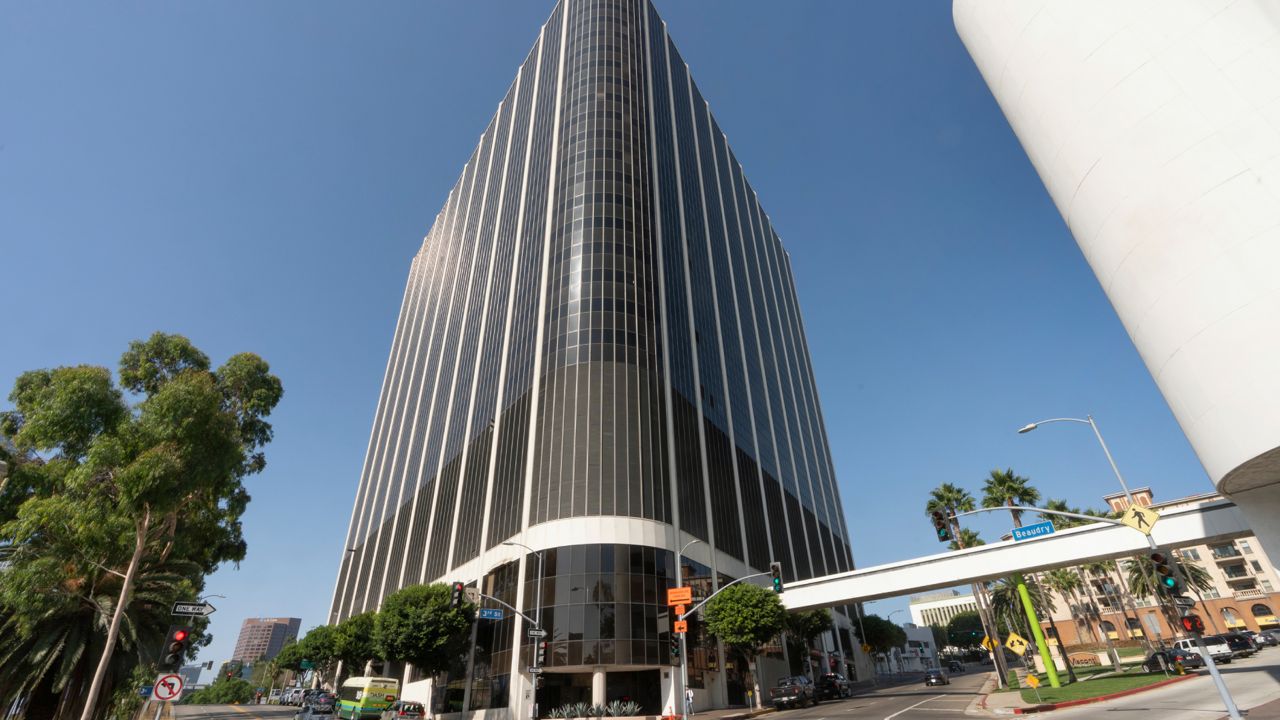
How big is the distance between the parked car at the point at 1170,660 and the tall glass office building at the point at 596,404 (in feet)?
93.6

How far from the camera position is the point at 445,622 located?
43.0 metres

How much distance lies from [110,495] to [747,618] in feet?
118

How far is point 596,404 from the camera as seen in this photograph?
4628cm

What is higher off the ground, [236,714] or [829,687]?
[829,687]

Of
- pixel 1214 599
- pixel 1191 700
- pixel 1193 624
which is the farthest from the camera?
pixel 1214 599

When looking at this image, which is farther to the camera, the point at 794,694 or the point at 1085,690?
the point at 794,694

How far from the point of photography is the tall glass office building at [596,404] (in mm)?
40844

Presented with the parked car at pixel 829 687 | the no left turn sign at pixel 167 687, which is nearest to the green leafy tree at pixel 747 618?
the parked car at pixel 829 687

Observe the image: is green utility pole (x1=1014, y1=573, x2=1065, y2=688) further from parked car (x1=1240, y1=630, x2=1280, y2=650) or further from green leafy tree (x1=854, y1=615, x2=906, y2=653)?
green leafy tree (x1=854, y1=615, x2=906, y2=653)

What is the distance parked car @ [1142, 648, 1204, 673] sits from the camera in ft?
123

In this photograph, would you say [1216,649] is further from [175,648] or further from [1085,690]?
[175,648]

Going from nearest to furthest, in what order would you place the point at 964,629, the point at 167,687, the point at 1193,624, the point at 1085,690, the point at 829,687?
the point at 167,687, the point at 1193,624, the point at 1085,690, the point at 829,687, the point at 964,629

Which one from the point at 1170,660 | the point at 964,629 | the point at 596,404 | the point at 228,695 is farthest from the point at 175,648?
the point at 964,629

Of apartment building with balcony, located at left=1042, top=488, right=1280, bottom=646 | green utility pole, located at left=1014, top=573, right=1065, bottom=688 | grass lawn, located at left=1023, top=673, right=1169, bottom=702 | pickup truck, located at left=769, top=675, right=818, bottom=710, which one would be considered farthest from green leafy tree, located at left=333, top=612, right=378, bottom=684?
apartment building with balcony, located at left=1042, top=488, right=1280, bottom=646
